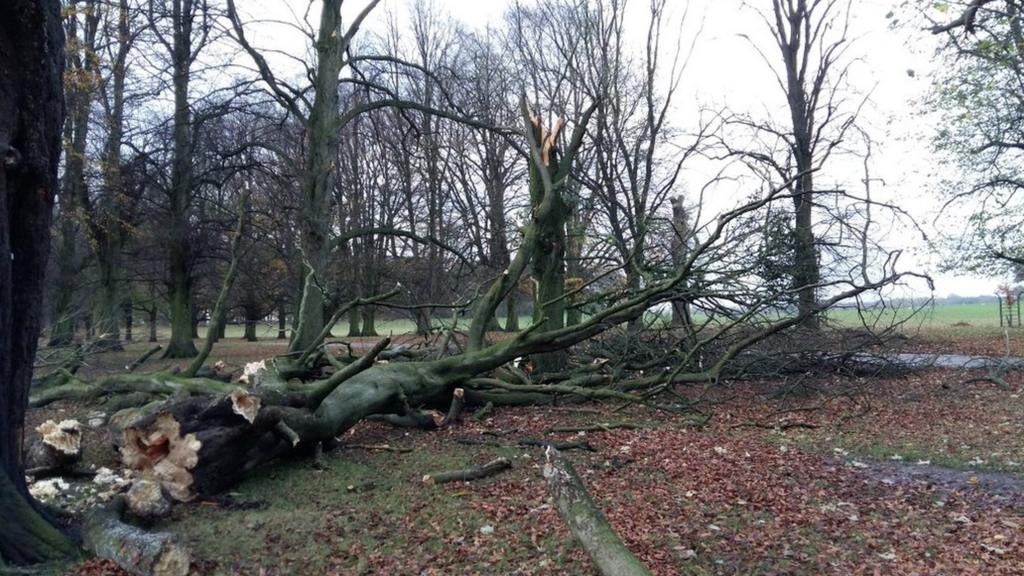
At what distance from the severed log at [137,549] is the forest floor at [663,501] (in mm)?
107

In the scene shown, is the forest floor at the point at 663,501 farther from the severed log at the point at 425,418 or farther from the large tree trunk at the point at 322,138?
the large tree trunk at the point at 322,138

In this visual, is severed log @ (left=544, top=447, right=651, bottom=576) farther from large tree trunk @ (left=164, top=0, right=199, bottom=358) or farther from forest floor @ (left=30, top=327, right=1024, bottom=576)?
large tree trunk @ (left=164, top=0, right=199, bottom=358)

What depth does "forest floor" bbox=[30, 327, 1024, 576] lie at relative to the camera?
13.4ft

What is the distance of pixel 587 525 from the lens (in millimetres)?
3545

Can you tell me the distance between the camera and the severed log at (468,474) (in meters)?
5.67

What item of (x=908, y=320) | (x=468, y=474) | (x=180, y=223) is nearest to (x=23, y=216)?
(x=468, y=474)

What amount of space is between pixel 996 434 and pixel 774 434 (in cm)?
215

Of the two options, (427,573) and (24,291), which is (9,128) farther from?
(427,573)

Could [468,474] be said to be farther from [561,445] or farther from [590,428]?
[590,428]

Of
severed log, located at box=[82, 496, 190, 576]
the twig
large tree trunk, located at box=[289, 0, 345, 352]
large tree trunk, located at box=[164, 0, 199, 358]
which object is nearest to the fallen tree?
the twig

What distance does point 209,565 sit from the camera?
398cm

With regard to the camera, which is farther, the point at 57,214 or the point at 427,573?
the point at 57,214

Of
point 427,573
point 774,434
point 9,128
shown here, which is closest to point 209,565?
point 427,573

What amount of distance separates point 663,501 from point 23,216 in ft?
14.1
